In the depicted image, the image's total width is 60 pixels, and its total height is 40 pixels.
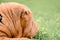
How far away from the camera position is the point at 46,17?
5.23 metres

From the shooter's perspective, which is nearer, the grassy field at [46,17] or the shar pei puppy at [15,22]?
the shar pei puppy at [15,22]

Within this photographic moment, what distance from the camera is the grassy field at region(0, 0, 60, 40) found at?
383 centimetres

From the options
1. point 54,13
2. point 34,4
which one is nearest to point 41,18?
point 54,13

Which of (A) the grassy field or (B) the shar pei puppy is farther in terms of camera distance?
(A) the grassy field

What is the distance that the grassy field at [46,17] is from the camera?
3828 mm

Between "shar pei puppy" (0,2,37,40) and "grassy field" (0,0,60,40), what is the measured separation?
0.24 metres

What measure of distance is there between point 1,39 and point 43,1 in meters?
3.67

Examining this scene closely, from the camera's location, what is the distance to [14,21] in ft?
11.0

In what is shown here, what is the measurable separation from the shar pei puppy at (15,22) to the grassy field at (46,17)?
0.78ft

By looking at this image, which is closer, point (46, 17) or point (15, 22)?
point (15, 22)

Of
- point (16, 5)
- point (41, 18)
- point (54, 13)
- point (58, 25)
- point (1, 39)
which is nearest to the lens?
point (1, 39)

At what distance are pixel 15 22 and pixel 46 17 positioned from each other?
1.95m

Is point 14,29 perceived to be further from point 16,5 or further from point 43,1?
point 43,1

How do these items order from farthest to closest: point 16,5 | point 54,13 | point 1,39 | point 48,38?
point 54,13, point 48,38, point 16,5, point 1,39
